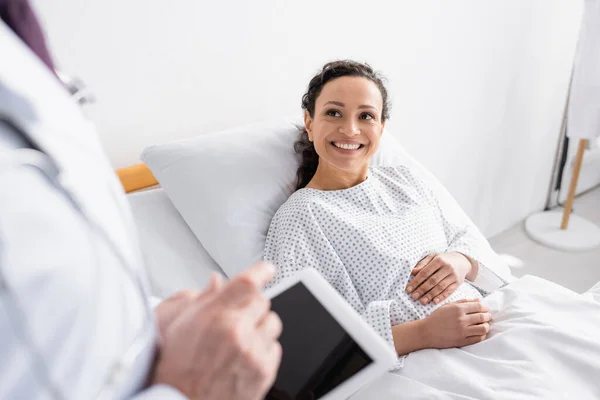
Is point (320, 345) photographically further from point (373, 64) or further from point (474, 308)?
point (373, 64)

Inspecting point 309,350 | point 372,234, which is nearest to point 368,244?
point 372,234

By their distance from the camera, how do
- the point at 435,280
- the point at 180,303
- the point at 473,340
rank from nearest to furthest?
the point at 180,303 < the point at 473,340 < the point at 435,280

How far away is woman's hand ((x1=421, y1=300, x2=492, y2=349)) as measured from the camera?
1038 millimetres

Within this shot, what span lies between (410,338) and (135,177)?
0.78m

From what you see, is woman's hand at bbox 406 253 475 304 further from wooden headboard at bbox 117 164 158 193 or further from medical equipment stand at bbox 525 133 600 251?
medical equipment stand at bbox 525 133 600 251

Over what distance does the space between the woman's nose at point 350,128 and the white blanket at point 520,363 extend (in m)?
0.52

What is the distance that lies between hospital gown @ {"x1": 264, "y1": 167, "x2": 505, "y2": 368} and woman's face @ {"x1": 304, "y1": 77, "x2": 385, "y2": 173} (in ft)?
0.30

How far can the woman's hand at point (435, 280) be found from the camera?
3.91 ft

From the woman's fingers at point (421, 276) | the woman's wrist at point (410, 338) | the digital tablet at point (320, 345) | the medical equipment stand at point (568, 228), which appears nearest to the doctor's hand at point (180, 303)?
the digital tablet at point (320, 345)

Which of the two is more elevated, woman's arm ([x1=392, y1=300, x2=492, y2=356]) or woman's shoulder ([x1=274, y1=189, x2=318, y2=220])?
woman's shoulder ([x1=274, y1=189, x2=318, y2=220])

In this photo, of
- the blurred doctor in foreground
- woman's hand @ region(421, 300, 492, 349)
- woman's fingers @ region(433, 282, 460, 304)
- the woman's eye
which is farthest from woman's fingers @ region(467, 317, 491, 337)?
the blurred doctor in foreground

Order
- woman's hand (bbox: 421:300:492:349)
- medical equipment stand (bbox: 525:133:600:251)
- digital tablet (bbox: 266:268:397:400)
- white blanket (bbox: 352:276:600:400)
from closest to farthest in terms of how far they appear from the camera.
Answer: digital tablet (bbox: 266:268:397:400) → white blanket (bbox: 352:276:600:400) → woman's hand (bbox: 421:300:492:349) → medical equipment stand (bbox: 525:133:600:251)

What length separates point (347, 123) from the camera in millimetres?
1290

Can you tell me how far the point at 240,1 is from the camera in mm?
1408
